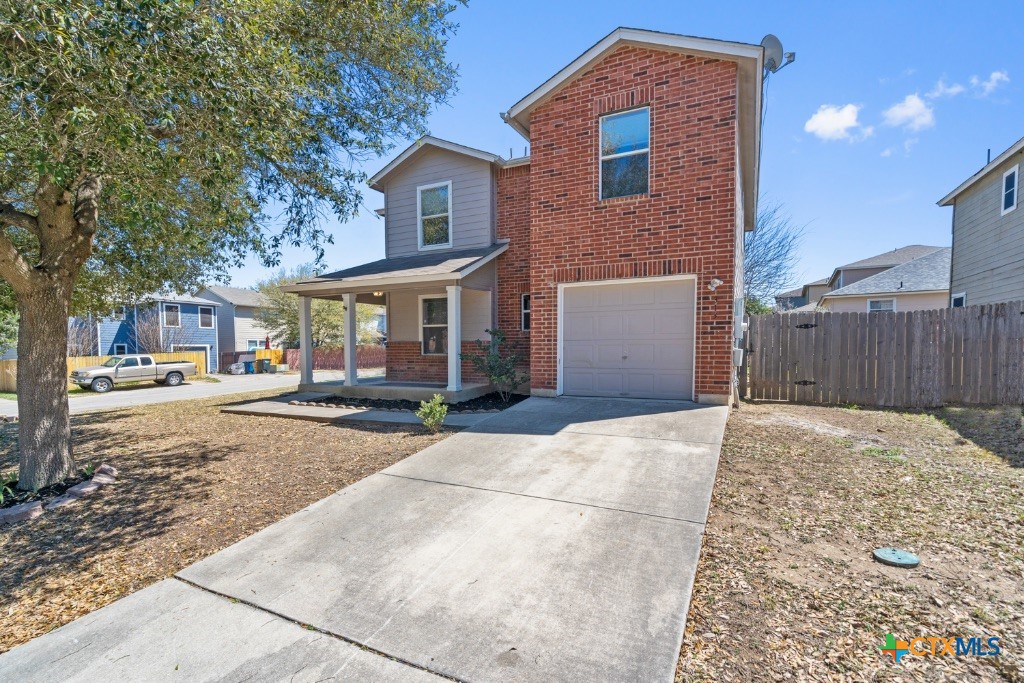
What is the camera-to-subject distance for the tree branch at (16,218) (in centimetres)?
490

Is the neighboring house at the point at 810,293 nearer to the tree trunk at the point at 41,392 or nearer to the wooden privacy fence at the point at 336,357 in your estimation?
the wooden privacy fence at the point at 336,357

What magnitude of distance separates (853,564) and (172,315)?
110 feet

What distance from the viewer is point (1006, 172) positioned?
1151 centimetres

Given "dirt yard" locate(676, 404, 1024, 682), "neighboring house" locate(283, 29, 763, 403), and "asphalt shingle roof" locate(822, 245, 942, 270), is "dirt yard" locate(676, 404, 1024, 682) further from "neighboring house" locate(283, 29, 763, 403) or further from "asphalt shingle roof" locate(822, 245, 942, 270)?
"asphalt shingle roof" locate(822, 245, 942, 270)

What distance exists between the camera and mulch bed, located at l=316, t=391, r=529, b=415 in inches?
358

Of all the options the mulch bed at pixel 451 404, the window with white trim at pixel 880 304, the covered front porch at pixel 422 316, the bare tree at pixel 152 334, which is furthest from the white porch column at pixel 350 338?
the window with white trim at pixel 880 304

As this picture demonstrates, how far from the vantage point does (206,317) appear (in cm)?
2959

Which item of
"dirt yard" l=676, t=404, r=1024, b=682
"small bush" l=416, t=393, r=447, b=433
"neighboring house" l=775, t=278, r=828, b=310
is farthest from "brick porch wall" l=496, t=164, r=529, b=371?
"neighboring house" l=775, t=278, r=828, b=310

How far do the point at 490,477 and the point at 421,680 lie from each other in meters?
2.63

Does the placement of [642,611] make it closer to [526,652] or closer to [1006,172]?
[526,652]

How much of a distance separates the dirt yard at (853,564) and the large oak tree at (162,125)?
5064 millimetres

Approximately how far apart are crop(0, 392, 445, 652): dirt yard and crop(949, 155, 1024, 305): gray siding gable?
568 inches

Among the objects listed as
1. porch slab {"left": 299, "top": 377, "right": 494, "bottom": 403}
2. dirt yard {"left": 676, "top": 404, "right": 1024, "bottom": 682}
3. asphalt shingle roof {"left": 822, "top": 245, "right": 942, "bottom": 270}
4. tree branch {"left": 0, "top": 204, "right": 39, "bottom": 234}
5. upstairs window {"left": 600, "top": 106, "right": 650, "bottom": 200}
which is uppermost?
asphalt shingle roof {"left": 822, "top": 245, "right": 942, "bottom": 270}

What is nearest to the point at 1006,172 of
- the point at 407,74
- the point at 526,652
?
the point at 407,74
